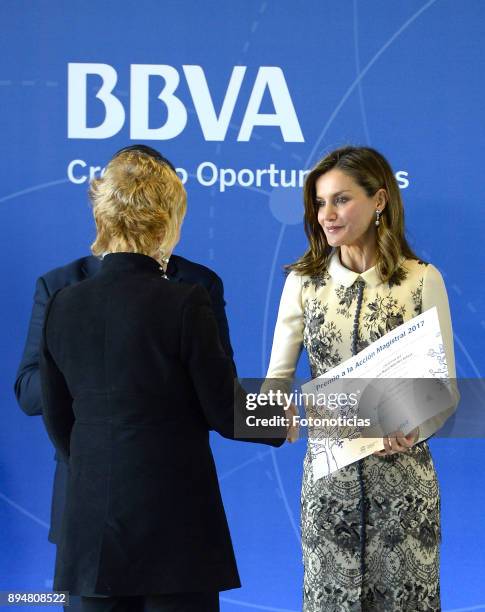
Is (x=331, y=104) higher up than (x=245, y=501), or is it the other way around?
(x=331, y=104)

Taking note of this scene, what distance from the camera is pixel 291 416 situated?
2.34m

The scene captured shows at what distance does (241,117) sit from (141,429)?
195 cm

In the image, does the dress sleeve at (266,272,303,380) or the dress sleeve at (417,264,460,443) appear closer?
the dress sleeve at (417,264,460,443)

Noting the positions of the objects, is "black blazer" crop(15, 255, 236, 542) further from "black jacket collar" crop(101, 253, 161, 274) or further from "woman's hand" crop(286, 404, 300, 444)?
"black jacket collar" crop(101, 253, 161, 274)

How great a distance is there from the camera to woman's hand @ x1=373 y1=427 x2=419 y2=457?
2.29 m

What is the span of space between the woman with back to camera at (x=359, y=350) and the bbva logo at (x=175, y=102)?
3.32ft

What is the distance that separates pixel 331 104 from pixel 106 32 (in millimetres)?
938

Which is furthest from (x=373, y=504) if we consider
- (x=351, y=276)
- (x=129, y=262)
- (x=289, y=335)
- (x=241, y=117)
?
(x=241, y=117)

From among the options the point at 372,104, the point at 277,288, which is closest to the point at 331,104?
the point at 372,104

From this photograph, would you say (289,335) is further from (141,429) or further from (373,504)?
(141,429)

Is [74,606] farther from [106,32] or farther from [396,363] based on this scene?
[106,32]

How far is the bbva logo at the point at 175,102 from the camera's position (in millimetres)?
3619

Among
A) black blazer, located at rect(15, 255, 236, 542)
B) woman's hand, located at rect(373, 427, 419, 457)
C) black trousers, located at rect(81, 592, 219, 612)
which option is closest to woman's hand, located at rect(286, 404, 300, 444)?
woman's hand, located at rect(373, 427, 419, 457)

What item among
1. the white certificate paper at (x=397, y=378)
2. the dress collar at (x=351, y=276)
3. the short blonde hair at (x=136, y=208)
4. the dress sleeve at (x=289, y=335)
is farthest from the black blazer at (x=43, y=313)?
the short blonde hair at (x=136, y=208)
